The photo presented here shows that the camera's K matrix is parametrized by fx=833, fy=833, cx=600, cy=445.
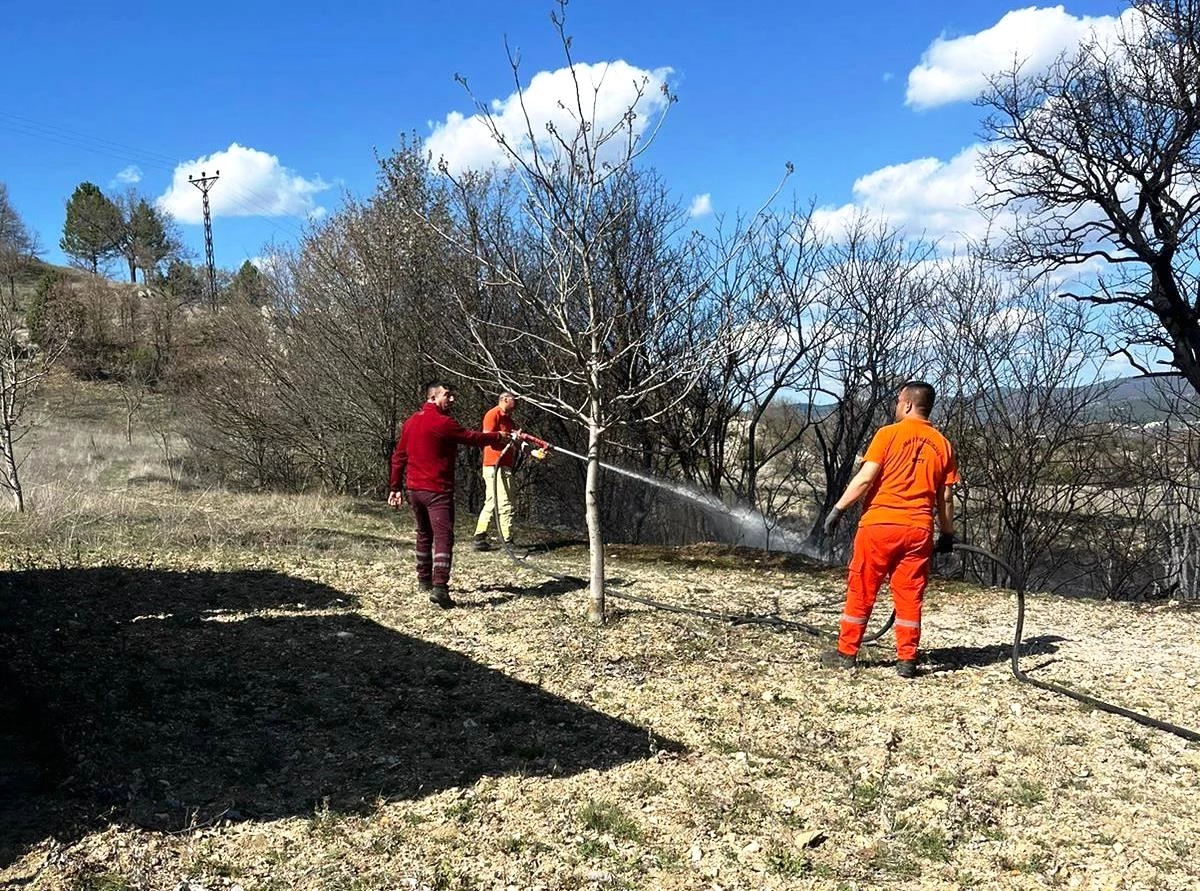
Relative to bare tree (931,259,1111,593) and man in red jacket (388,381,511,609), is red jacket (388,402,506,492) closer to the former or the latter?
man in red jacket (388,381,511,609)

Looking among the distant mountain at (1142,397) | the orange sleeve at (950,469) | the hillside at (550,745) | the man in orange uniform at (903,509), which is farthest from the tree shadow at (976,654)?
the distant mountain at (1142,397)

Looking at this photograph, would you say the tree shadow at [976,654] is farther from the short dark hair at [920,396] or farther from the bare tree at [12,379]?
the bare tree at [12,379]

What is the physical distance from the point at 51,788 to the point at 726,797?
9.91 ft

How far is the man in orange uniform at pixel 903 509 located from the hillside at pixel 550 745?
0.54 meters

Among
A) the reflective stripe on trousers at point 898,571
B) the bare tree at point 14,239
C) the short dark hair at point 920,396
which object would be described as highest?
the bare tree at point 14,239

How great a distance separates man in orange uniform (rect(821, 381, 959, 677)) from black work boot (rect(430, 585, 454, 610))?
341cm

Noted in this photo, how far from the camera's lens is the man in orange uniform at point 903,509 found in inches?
210

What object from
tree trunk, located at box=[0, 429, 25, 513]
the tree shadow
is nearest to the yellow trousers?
the tree shadow

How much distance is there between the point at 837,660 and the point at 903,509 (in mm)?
1208

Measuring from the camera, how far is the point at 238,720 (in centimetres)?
470

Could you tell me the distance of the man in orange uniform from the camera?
533cm

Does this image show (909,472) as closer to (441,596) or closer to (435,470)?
(435,470)

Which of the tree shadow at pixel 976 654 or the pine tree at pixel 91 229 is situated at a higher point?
the pine tree at pixel 91 229

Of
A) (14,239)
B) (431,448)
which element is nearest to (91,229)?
(14,239)
